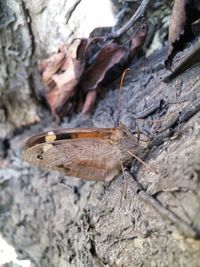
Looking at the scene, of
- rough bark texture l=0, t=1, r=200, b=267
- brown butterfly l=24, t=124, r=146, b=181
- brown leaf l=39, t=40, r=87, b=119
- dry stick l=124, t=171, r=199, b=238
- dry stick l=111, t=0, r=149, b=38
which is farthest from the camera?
brown leaf l=39, t=40, r=87, b=119

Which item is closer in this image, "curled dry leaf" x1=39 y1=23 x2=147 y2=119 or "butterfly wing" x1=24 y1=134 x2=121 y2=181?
"butterfly wing" x1=24 y1=134 x2=121 y2=181

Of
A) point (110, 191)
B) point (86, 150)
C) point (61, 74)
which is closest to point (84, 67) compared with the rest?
point (61, 74)

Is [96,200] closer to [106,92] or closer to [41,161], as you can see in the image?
[41,161]

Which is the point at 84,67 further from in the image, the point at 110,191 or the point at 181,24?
the point at 110,191

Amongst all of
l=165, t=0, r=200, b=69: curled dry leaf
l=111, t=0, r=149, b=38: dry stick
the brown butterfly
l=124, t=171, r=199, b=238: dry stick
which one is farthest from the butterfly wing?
l=111, t=0, r=149, b=38: dry stick

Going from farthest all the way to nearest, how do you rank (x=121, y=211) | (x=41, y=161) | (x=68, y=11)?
(x=68, y=11) < (x=41, y=161) < (x=121, y=211)

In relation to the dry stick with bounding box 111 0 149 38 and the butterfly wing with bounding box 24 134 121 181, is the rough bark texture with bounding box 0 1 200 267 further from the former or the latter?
the dry stick with bounding box 111 0 149 38

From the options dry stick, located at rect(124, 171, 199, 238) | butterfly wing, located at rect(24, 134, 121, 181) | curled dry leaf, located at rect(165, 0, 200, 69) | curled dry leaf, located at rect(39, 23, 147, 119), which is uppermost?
curled dry leaf, located at rect(39, 23, 147, 119)

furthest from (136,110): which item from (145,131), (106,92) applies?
(106,92)
